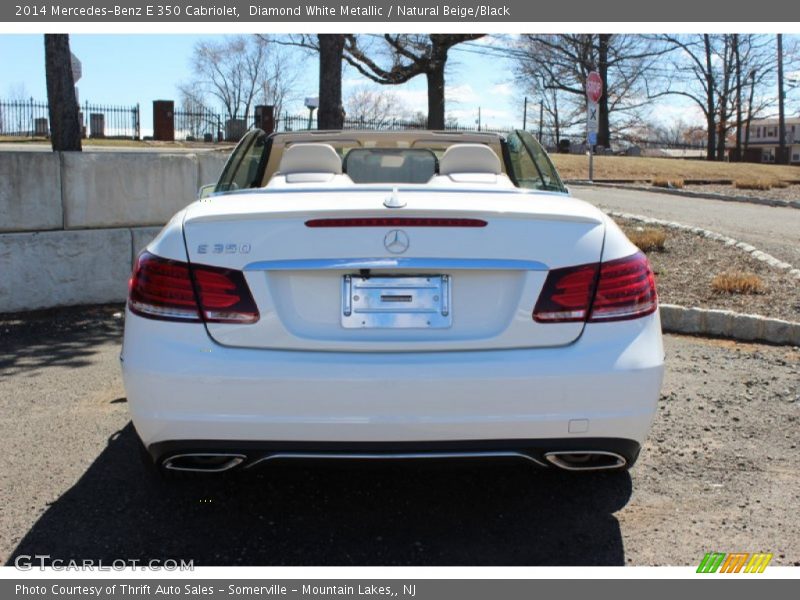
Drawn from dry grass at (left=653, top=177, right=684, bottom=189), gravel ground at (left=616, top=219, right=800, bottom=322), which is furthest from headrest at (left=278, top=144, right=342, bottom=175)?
dry grass at (left=653, top=177, right=684, bottom=189)

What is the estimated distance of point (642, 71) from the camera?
51.4m

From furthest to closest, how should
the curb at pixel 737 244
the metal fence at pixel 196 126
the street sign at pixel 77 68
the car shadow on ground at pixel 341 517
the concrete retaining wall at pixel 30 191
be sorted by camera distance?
the metal fence at pixel 196 126, the street sign at pixel 77 68, the curb at pixel 737 244, the concrete retaining wall at pixel 30 191, the car shadow on ground at pixel 341 517

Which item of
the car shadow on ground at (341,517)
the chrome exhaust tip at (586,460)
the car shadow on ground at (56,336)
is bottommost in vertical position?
the car shadow on ground at (341,517)

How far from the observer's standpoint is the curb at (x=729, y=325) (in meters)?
6.64

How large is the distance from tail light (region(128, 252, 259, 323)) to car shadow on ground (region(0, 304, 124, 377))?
311 cm

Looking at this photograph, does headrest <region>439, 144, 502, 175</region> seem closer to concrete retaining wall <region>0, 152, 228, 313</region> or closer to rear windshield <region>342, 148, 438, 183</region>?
rear windshield <region>342, 148, 438, 183</region>

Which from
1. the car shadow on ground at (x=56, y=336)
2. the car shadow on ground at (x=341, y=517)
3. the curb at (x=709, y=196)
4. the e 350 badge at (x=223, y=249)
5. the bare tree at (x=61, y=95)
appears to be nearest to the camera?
the e 350 badge at (x=223, y=249)

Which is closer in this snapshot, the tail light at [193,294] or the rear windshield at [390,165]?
the tail light at [193,294]

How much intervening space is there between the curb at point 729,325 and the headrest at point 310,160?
3.60 metres

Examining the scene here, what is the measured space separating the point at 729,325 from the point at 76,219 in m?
5.66

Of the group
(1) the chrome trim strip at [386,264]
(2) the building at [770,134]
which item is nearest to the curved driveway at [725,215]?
(1) the chrome trim strip at [386,264]

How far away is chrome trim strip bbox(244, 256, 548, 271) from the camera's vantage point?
299cm

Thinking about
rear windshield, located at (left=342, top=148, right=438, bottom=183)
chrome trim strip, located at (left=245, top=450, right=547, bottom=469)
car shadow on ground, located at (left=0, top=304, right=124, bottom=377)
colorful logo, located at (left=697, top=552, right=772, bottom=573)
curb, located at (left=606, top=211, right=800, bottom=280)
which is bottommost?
colorful logo, located at (left=697, top=552, right=772, bottom=573)

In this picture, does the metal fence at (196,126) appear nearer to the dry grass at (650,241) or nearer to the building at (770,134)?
the dry grass at (650,241)
